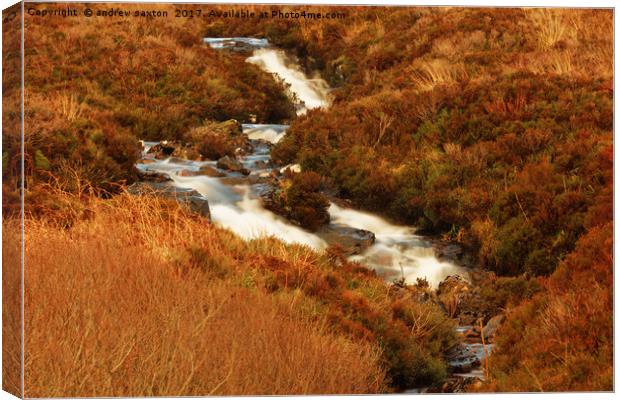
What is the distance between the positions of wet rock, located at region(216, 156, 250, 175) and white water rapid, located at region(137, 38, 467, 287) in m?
0.05

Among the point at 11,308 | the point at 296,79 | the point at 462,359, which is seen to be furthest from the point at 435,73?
the point at 11,308

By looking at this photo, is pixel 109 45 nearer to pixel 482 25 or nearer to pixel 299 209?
pixel 299 209

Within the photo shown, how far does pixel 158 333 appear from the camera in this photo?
25.6 feet

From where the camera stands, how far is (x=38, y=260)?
837 cm

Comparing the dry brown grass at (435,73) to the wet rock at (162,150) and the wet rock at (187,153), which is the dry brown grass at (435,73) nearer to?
the wet rock at (187,153)

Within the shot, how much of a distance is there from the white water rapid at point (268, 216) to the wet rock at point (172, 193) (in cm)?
8

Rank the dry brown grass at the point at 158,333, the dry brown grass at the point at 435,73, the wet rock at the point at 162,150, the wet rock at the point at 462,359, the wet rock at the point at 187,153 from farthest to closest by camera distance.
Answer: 1. the dry brown grass at the point at 435,73
2. the wet rock at the point at 187,153
3. the wet rock at the point at 162,150
4. the wet rock at the point at 462,359
5. the dry brown grass at the point at 158,333

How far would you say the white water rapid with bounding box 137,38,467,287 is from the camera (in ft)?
31.2

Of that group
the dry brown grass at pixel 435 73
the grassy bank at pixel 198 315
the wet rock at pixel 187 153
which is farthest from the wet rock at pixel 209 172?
the dry brown grass at pixel 435 73

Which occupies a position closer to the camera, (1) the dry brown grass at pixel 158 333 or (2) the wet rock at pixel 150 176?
(1) the dry brown grass at pixel 158 333

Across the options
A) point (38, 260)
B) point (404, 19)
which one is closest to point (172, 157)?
point (38, 260)

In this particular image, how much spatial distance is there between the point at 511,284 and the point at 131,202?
11.3 ft

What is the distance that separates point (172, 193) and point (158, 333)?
2.06 m

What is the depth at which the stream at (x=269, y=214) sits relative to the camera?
9.53m
